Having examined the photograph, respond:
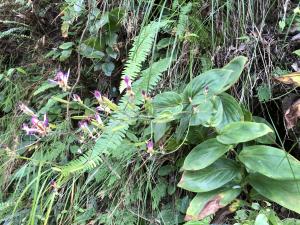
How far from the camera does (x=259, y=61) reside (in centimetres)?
150

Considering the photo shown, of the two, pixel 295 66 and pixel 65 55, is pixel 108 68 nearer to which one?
pixel 65 55

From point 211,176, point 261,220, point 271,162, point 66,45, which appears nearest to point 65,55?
point 66,45

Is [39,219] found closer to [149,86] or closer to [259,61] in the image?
[149,86]

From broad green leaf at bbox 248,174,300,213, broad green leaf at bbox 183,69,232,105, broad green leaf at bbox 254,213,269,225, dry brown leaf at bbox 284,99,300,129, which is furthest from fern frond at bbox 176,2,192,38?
broad green leaf at bbox 254,213,269,225

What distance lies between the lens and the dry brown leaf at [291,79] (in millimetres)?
1289

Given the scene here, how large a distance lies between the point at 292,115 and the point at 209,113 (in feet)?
0.85

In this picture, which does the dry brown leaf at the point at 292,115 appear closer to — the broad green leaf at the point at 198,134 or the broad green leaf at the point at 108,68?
the broad green leaf at the point at 198,134

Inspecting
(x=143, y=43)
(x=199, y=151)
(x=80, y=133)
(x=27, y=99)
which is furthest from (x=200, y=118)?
(x=27, y=99)

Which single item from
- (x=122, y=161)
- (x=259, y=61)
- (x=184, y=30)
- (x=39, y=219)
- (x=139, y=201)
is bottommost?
(x=39, y=219)

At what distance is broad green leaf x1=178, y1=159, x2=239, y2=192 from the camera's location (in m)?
1.23

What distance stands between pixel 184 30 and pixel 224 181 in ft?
1.93

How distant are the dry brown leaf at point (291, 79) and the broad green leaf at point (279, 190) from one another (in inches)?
11.9

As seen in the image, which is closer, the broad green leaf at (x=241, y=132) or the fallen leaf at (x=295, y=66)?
the broad green leaf at (x=241, y=132)

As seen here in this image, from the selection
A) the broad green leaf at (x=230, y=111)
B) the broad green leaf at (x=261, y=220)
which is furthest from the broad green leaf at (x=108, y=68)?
the broad green leaf at (x=261, y=220)
